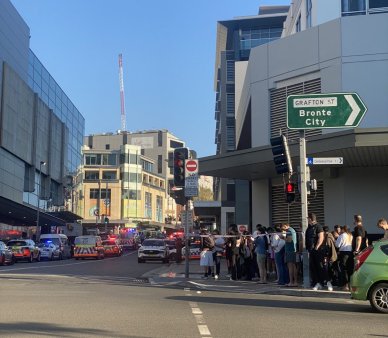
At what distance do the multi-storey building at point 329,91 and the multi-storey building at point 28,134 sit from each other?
32.7 meters

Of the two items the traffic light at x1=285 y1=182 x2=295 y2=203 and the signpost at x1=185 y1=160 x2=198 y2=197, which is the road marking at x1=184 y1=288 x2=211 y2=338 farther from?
the signpost at x1=185 y1=160 x2=198 y2=197

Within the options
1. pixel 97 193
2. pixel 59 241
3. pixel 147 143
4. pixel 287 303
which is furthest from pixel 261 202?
pixel 147 143

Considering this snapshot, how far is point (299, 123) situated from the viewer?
16.0 metres

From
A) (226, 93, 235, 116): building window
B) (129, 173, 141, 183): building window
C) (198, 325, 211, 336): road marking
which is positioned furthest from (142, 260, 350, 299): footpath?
(129, 173, 141, 183): building window

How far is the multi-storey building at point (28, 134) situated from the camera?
5419 centimetres

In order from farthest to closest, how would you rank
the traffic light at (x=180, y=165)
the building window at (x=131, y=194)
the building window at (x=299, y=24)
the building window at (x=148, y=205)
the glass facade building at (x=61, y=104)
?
1. the building window at (x=148, y=205)
2. the building window at (x=131, y=194)
3. the glass facade building at (x=61, y=104)
4. the building window at (x=299, y=24)
5. the traffic light at (x=180, y=165)

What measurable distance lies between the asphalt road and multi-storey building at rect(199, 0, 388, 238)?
23.5 ft

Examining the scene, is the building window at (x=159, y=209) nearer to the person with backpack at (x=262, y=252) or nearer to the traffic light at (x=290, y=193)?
the person with backpack at (x=262, y=252)

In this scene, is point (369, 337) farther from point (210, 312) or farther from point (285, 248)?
point (285, 248)

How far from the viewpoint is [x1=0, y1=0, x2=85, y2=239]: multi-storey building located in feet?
178

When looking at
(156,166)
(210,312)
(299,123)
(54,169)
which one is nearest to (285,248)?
(299,123)

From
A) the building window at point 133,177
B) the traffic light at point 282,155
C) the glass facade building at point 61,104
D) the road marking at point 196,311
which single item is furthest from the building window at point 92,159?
the road marking at point 196,311

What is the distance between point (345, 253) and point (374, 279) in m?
3.96

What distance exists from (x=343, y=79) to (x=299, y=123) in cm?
679
